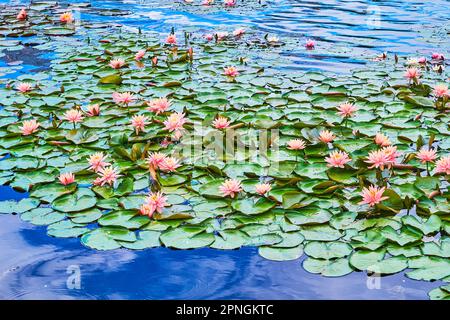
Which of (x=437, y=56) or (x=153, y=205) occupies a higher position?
(x=437, y=56)

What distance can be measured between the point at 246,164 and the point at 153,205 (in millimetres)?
749

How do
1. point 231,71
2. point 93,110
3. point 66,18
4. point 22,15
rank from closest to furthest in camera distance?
point 93,110
point 231,71
point 66,18
point 22,15

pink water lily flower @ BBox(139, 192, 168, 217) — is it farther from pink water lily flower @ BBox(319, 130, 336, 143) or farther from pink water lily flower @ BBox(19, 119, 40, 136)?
pink water lily flower @ BBox(19, 119, 40, 136)

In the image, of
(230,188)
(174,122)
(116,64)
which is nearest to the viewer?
(230,188)

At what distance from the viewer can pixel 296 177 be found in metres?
3.52

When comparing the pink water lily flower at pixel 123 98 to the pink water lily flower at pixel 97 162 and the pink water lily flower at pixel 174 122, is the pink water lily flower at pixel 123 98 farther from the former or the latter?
the pink water lily flower at pixel 97 162

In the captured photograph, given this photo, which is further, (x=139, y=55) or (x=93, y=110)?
(x=139, y=55)

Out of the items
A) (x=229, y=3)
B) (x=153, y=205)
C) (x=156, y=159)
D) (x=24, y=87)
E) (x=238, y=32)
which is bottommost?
(x=153, y=205)

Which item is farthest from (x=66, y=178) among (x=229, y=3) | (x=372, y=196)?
(x=229, y=3)

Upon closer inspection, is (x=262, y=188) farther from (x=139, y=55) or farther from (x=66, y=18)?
(x=66, y=18)

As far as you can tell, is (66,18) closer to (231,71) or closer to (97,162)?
(231,71)

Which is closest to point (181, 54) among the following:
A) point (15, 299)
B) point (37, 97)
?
point (37, 97)

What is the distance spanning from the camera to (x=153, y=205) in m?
3.18

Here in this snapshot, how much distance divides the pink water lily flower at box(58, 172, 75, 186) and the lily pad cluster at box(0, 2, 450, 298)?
47 millimetres
